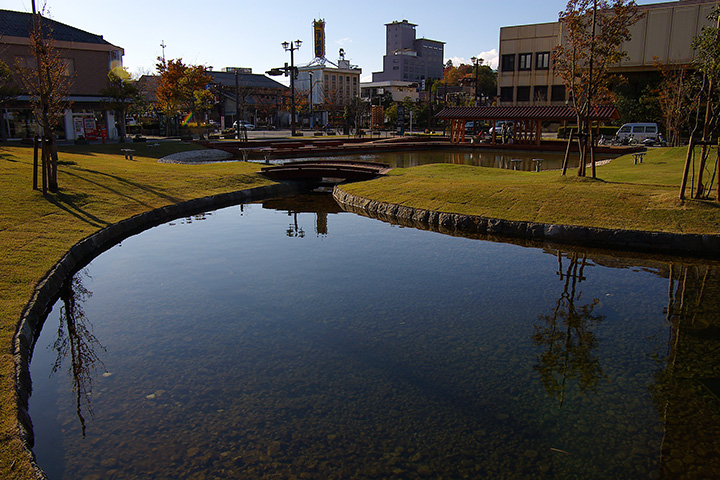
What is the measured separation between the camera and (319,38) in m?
116

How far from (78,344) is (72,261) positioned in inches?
138

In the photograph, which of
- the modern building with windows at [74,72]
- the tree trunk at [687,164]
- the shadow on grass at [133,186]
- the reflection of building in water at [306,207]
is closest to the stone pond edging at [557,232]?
the tree trunk at [687,164]

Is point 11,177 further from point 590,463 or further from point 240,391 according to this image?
point 590,463

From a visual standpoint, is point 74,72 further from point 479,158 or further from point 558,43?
point 558,43

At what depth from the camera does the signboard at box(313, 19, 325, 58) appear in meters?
116

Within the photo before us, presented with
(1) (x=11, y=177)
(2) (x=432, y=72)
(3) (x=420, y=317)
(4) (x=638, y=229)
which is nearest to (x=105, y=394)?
(3) (x=420, y=317)

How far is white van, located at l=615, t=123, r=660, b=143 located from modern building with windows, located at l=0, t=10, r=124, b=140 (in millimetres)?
38103

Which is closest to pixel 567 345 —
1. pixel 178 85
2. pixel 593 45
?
pixel 593 45

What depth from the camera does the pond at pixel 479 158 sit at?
28222mm

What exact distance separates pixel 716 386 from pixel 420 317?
3.78m

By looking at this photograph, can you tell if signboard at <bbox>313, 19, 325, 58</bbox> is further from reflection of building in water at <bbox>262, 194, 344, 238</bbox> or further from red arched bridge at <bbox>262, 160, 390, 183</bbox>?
reflection of building in water at <bbox>262, 194, 344, 238</bbox>

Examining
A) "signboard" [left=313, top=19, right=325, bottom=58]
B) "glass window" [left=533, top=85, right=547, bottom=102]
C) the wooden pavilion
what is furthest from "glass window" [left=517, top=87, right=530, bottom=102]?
"signboard" [left=313, top=19, right=325, bottom=58]

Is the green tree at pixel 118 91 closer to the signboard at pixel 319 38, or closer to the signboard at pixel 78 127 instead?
the signboard at pixel 78 127

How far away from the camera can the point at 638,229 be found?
1149 centimetres
